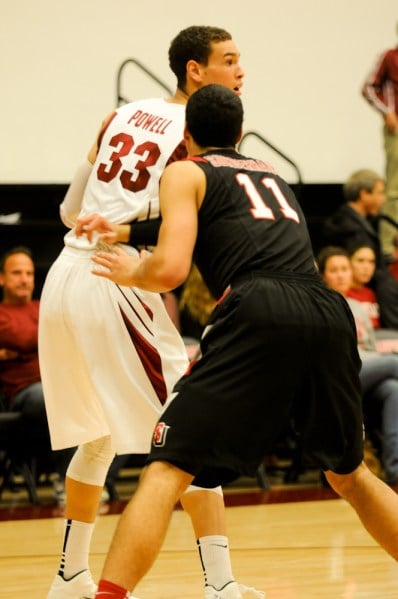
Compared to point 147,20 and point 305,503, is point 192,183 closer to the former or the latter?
point 305,503

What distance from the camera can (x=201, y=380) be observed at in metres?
3.42

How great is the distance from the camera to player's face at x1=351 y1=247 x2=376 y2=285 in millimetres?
8688

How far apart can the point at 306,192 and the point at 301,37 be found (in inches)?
58.1

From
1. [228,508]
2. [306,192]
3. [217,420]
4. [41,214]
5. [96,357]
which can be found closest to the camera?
[217,420]

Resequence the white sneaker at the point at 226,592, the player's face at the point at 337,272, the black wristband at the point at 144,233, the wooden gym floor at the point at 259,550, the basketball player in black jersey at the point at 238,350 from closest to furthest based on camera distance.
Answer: the basketball player in black jersey at the point at 238,350 < the black wristband at the point at 144,233 < the white sneaker at the point at 226,592 < the wooden gym floor at the point at 259,550 < the player's face at the point at 337,272

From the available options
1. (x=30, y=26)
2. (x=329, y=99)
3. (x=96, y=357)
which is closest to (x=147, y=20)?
(x=30, y=26)

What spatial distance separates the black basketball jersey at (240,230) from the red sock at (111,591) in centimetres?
95

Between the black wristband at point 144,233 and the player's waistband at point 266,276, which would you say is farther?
the black wristband at point 144,233

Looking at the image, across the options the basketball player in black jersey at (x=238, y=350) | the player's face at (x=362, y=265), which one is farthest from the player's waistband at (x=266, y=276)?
the player's face at (x=362, y=265)

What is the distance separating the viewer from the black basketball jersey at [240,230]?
3.54 m

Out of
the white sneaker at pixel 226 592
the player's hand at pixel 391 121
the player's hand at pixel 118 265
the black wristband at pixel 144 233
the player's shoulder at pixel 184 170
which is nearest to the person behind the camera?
the player's shoulder at pixel 184 170

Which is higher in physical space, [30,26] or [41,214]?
[30,26]

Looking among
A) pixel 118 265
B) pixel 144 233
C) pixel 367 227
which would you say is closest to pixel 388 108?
pixel 367 227

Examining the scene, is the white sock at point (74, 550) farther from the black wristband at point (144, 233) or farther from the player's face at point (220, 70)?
the player's face at point (220, 70)
